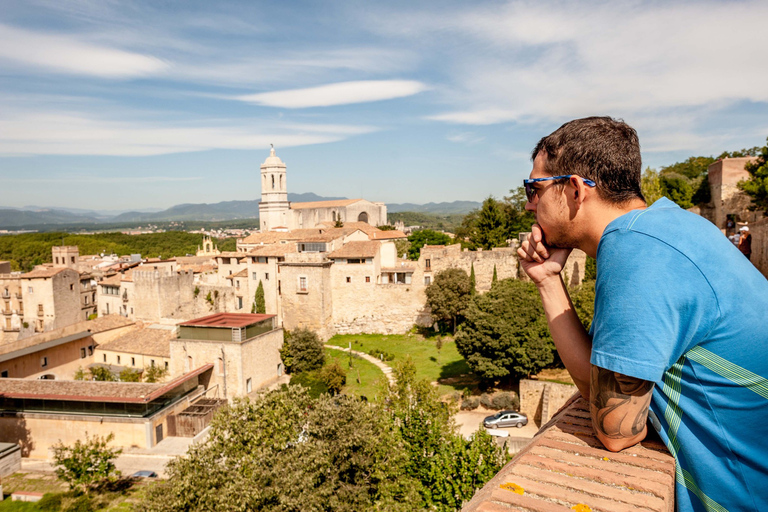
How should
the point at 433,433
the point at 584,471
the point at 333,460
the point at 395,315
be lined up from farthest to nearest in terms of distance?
the point at 395,315 < the point at 433,433 < the point at 333,460 < the point at 584,471

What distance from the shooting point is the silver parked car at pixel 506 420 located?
18781 mm

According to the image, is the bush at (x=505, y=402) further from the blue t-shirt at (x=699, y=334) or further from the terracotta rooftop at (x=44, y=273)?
the terracotta rooftop at (x=44, y=273)

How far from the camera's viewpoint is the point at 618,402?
1643mm

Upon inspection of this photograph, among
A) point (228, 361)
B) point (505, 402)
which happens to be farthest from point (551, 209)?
point (228, 361)

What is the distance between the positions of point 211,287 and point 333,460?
93.8ft

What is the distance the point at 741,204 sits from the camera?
26.7 m

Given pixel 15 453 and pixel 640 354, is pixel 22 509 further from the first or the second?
pixel 640 354

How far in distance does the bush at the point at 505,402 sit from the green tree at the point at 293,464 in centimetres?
901

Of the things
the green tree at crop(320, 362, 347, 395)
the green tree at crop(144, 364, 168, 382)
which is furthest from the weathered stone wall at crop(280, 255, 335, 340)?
the green tree at crop(144, 364, 168, 382)

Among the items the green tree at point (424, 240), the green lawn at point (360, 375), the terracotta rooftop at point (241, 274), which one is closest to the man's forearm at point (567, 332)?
the green lawn at point (360, 375)

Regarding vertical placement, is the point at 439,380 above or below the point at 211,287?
below

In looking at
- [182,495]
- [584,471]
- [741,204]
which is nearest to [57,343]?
[182,495]

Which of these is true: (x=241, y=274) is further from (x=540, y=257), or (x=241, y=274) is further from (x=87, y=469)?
(x=540, y=257)

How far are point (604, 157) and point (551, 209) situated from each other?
11.3 inches
